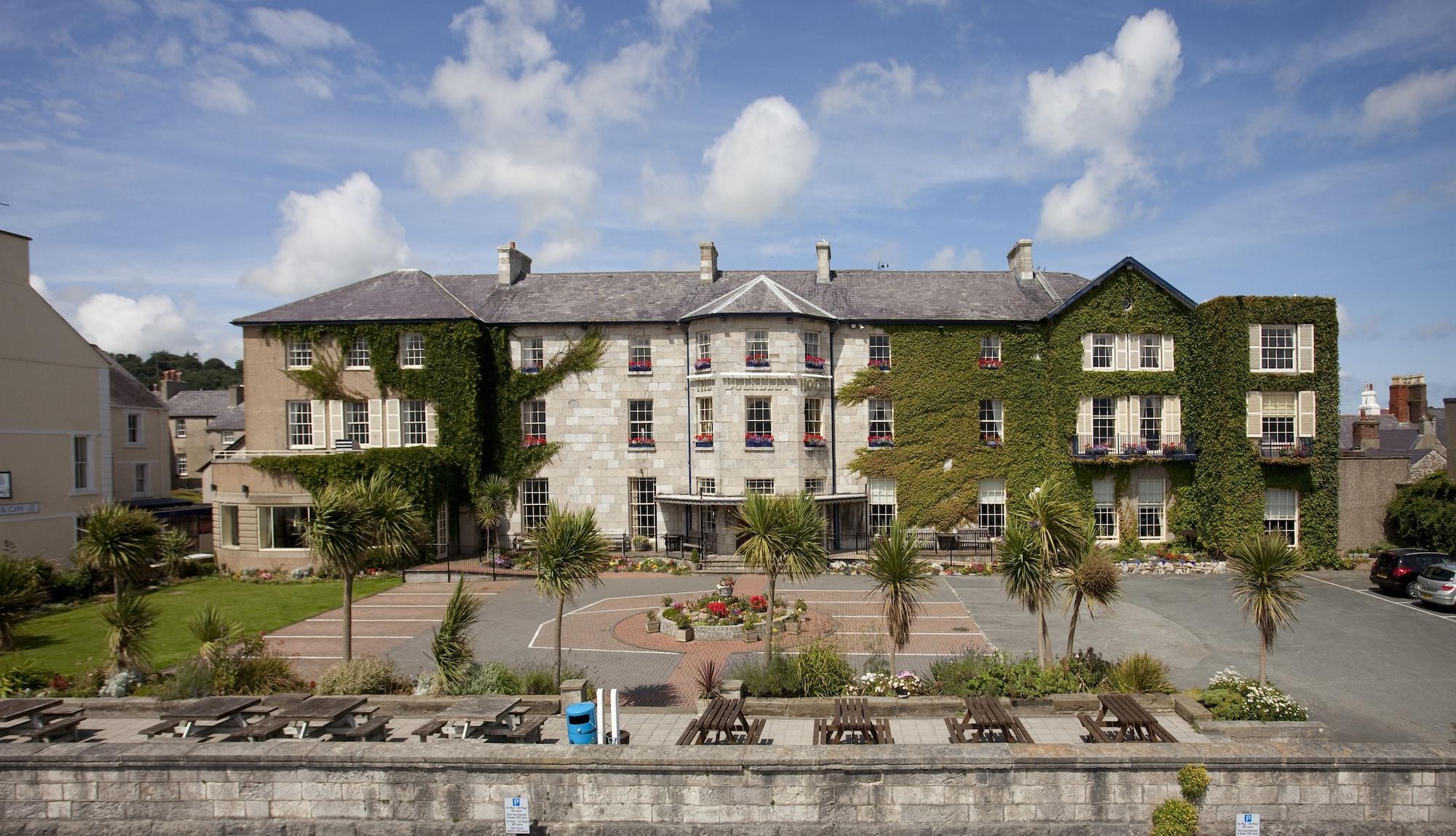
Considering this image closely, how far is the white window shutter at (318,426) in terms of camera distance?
Answer: 112ft

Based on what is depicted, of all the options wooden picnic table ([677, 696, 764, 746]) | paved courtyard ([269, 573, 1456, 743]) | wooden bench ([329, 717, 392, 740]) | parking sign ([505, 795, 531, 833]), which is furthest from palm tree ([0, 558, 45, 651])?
wooden picnic table ([677, 696, 764, 746])

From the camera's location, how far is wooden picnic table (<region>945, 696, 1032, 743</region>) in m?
12.0

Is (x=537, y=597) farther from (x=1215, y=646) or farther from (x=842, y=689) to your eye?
(x=1215, y=646)

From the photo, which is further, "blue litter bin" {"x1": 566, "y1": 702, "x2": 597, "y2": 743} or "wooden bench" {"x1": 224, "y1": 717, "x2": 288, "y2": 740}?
"blue litter bin" {"x1": 566, "y1": 702, "x2": 597, "y2": 743}

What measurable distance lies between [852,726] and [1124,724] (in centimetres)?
444

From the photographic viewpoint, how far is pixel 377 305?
34375mm

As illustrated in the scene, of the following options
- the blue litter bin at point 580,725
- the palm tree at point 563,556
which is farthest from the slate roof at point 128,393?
the blue litter bin at point 580,725

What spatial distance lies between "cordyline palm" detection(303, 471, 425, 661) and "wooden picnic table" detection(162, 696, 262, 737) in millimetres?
2479

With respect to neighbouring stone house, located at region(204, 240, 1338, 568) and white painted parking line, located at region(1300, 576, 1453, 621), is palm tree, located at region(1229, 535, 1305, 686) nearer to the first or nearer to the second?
white painted parking line, located at region(1300, 576, 1453, 621)

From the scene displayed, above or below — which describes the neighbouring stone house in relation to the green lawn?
above

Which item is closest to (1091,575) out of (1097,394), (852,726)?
(852,726)

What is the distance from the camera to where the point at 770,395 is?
3238 cm

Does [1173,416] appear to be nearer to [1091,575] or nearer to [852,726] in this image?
[1091,575]

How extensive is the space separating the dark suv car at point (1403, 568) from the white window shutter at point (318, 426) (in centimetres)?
4033
